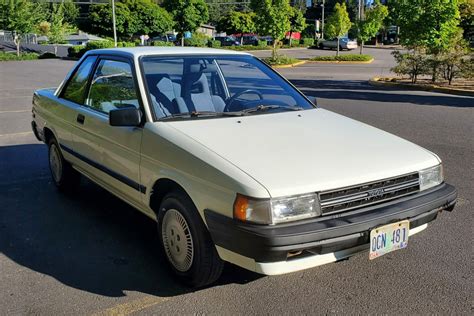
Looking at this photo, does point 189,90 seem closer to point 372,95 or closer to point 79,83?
point 79,83

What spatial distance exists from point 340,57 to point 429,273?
29170 mm

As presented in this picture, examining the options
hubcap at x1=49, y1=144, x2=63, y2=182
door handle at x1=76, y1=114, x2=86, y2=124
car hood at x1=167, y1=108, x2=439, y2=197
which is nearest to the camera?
car hood at x1=167, y1=108, x2=439, y2=197

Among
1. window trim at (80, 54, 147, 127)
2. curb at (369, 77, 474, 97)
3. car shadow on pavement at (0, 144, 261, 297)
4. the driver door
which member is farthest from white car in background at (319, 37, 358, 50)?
the driver door

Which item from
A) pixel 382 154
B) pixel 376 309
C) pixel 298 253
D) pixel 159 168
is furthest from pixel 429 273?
pixel 159 168

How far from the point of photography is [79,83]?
4844mm

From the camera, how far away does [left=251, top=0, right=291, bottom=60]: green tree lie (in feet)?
89.2

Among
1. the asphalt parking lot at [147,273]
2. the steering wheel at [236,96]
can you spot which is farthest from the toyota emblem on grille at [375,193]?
the steering wheel at [236,96]

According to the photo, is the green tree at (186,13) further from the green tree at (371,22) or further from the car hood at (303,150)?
the car hood at (303,150)

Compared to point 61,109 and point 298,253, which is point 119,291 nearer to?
point 298,253

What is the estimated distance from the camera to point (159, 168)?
11.0 feet

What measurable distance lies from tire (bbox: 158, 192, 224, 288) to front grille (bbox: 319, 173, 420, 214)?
776 millimetres

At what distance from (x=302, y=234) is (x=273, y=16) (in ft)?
84.6

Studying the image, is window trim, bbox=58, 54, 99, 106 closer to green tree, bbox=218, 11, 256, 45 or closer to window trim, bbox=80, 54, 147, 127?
window trim, bbox=80, 54, 147, 127

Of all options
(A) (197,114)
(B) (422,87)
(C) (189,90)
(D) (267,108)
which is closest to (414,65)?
(B) (422,87)
